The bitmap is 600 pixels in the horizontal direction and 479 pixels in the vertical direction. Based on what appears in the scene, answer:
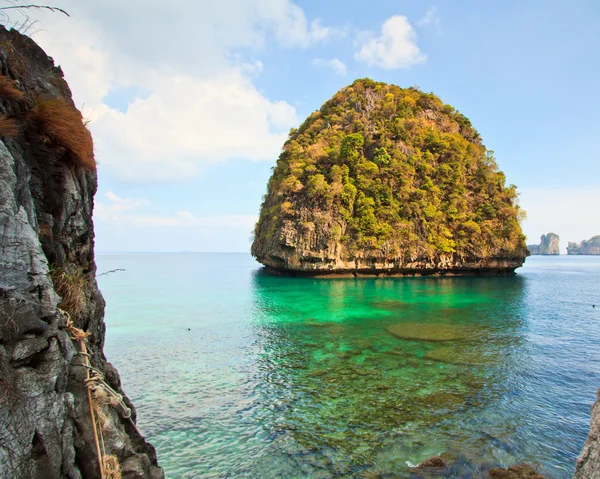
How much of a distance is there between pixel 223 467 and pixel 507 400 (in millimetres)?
7672

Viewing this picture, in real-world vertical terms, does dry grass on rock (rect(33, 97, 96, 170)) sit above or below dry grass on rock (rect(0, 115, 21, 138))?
above

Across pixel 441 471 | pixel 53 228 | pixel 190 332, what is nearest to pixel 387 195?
pixel 190 332

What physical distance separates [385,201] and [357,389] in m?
39.6

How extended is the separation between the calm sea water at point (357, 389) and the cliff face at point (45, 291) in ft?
13.0

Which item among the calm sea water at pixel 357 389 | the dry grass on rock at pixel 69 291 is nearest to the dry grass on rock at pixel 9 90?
the dry grass on rock at pixel 69 291

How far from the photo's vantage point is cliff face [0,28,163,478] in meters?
2.75

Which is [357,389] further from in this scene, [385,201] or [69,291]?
[385,201]

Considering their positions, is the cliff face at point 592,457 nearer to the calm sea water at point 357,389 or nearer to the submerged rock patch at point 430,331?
the calm sea water at point 357,389

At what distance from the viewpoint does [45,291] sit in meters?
3.11

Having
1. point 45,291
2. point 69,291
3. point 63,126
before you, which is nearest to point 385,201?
point 63,126

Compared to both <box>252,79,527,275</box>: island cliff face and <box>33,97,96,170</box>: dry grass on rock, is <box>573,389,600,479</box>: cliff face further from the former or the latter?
<box>252,79,527,275</box>: island cliff face

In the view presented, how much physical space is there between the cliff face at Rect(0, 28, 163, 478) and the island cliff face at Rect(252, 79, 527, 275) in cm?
4000

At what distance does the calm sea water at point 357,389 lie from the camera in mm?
7145

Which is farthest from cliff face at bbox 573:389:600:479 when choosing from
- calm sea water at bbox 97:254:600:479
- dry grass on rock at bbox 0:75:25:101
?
dry grass on rock at bbox 0:75:25:101
